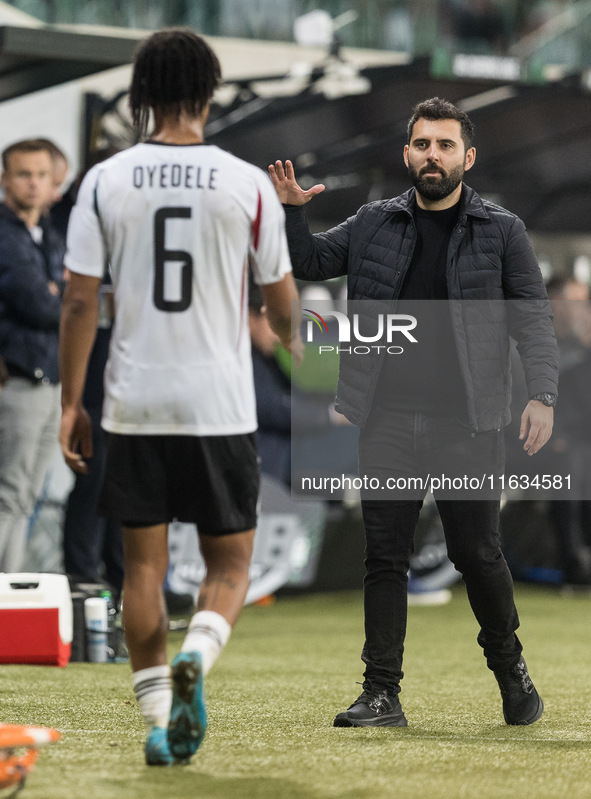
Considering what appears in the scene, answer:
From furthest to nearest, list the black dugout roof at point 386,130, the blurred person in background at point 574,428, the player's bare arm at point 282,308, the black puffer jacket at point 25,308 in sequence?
1. the blurred person in background at point 574,428
2. the black dugout roof at point 386,130
3. the black puffer jacket at point 25,308
4. the player's bare arm at point 282,308

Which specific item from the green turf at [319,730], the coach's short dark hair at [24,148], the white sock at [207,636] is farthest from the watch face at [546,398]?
the coach's short dark hair at [24,148]

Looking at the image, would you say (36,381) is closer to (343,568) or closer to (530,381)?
(530,381)

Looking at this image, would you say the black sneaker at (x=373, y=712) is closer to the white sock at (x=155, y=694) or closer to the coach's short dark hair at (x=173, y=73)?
the white sock at (x=155, y=694)

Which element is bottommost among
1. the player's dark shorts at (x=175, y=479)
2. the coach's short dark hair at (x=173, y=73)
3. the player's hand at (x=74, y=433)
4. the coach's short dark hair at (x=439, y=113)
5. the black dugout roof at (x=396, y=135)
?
the player's dark shorts at (x=175, y=479)

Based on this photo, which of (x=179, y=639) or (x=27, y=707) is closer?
(x=27, y=707)

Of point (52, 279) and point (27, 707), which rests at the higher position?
point (52, 279)

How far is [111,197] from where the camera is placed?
121 inches

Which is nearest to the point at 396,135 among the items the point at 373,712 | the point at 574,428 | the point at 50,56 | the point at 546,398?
the point at 574,428

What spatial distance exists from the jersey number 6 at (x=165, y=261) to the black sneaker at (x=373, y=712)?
1519 mm

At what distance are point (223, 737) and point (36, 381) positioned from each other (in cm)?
277

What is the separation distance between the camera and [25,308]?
5.95m

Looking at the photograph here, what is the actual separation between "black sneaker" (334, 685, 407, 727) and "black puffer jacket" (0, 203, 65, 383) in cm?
267

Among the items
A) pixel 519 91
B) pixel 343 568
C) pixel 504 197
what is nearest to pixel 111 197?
pixel 343 568

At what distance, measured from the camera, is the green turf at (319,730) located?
2.91 m
